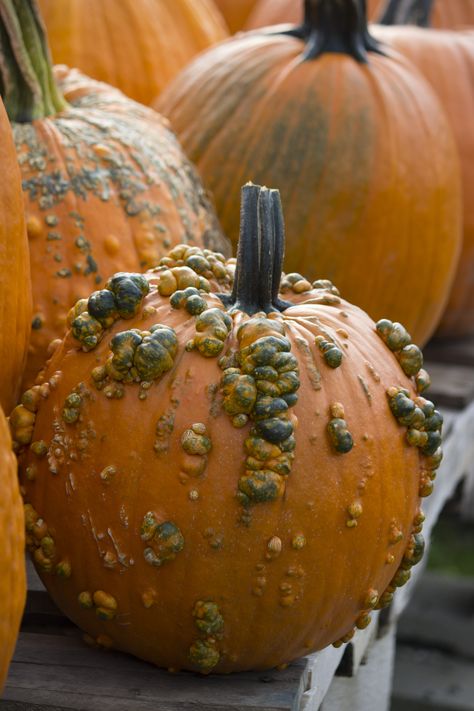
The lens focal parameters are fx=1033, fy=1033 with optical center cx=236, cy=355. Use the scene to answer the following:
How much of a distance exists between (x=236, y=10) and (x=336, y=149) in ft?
5.55

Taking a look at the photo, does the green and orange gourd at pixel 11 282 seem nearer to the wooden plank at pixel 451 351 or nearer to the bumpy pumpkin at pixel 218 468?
the bumpy pumpkin at pixel 218 468

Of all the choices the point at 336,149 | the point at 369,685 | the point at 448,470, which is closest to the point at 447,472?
the point at 448,470

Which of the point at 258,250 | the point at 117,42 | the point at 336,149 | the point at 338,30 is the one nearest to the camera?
the point at 258,250

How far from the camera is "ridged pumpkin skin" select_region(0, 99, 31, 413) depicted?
1.22m

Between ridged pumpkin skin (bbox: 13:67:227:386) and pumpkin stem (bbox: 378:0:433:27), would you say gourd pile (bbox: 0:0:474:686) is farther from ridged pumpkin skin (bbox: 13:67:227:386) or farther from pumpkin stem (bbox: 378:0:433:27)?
pumpkin stem (bbox: 378:0:433:27)

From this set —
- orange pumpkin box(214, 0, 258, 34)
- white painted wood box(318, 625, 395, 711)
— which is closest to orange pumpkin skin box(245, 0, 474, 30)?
orange pumpkin box(214, 0, 258, 34)

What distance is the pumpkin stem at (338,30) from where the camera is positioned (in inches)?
85.0

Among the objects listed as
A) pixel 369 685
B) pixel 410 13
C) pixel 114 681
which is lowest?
pixel 369 685

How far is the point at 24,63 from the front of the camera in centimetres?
155

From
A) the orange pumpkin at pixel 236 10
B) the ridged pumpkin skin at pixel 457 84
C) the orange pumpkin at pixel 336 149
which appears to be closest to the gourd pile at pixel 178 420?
the orange pumpkin at pixel 336 149

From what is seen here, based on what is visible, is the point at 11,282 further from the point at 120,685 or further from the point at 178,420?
the point at 120,685

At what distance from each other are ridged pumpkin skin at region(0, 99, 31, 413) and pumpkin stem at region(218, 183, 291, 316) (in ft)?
0.85

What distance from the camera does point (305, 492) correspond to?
1127 millimetres

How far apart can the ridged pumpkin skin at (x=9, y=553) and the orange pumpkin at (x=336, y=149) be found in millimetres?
1185
